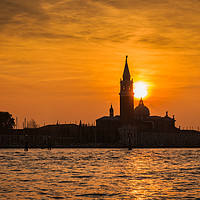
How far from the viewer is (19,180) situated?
3522cm

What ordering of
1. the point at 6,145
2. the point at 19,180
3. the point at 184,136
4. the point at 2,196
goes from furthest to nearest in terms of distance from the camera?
1. the point at 184,136
2. the point at 6,145
3. the point at 19,180
4. the point at 2,196

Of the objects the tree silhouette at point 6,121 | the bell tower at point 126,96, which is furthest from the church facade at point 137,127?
the tree silhouette at point 6,121

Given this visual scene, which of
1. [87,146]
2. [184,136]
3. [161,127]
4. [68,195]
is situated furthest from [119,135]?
[68,195]

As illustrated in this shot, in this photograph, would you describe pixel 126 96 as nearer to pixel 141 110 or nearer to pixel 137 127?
pixel 137 127

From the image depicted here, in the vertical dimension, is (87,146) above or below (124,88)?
below

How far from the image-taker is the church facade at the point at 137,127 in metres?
148

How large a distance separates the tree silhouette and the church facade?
24.9 metres

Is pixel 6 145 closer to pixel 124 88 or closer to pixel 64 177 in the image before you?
pixel 124 88

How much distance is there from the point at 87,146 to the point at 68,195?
11817 cm

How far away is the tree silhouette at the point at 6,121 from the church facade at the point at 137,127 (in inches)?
981

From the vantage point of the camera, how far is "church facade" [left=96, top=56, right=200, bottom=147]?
5846 inches

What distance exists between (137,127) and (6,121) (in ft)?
126

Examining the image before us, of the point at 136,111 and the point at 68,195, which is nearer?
the point at 68,195

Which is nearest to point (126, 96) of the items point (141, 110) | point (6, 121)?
point (141, 110)
